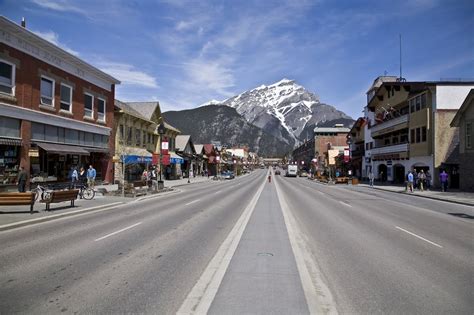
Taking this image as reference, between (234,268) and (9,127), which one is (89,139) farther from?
(234,268)

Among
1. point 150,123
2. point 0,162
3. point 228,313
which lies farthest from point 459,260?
point 150,123

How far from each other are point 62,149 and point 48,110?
3.07 meters

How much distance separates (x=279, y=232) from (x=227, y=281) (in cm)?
543

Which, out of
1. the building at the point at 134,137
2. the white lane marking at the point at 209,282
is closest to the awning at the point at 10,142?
the building at the point at 134,137

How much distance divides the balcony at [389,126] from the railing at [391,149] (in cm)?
225

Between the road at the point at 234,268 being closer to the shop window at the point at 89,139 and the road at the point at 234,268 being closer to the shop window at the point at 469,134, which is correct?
the shop window at the point at 89,139

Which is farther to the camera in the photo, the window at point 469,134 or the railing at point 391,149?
the railing at point 391,149

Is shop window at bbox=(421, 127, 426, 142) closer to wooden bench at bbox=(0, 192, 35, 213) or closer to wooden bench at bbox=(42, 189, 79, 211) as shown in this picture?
wooden bench at bbox=(42, 189, 79, 211)

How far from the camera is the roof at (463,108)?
33844 mm

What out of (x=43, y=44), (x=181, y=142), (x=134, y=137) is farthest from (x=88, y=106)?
(x=181, y=142)

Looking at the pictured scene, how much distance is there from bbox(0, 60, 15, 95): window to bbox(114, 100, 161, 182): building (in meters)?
11.9

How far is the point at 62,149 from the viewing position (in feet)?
94.1

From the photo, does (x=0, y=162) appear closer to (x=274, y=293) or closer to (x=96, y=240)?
(x=96, y=240)

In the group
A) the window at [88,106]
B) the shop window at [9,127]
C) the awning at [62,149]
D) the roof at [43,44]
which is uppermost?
the roof at [43,44]
